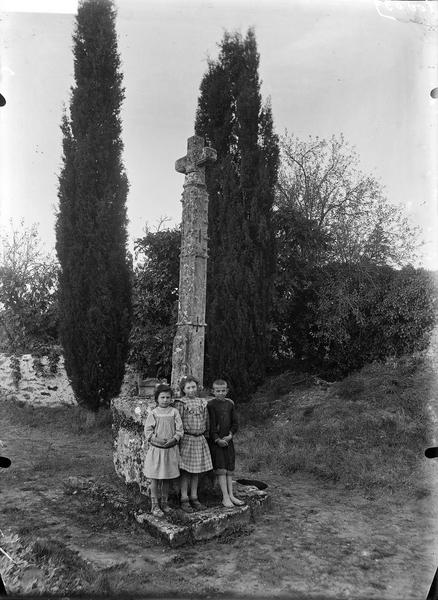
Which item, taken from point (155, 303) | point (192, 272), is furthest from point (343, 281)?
point (192, 272)

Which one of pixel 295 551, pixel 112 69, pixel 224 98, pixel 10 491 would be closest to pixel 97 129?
pixel 112 69

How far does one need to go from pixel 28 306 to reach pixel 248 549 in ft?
34.4

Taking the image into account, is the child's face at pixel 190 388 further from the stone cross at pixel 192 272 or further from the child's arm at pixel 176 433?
the stone cross at pixel 192 272

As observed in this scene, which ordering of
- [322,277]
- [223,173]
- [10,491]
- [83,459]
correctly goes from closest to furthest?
1. [10,491]
2. [83,459]
3. [223,173]
4. [322,277]

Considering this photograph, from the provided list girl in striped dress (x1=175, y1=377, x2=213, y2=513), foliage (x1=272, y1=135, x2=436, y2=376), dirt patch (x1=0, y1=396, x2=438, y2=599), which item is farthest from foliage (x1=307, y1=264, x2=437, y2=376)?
girl in striped dress (x1=175, y1=377, x2=213, y2=513)

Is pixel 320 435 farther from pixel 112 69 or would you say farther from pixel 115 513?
pixel 112 69

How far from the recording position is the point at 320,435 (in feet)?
24.7

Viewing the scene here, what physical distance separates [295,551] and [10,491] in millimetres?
3653

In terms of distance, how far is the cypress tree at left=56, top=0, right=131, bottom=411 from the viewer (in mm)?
10023

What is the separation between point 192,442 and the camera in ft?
15.2

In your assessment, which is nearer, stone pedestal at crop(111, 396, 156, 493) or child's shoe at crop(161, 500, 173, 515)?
child's shoe at crop(161, 500, 173, 515)

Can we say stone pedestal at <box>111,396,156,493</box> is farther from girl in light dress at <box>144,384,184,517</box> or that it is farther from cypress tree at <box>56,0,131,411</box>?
cypress tree at <box>56,0,131,411</box>

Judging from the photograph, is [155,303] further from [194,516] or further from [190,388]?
[194,516]

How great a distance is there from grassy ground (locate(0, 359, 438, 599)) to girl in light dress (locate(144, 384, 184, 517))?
0.35 m
